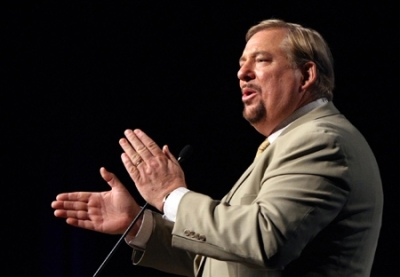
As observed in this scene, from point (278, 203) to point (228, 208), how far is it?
5.5 inches

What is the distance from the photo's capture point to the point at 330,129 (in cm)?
192

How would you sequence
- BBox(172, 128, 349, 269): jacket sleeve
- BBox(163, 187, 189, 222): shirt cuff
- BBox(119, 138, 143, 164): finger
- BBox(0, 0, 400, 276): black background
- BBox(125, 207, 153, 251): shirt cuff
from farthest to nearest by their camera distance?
1. BBox(0, 0, 400, 276): black background
2. BBox(125, 207, 153, 251): shirt cuff
3. BBox(119, 138, 143, 164): finger
4. BBox(163, 187, 189, 222): shirt cuff
5. BBox(172, 128, 349, 269): jacket sleeve

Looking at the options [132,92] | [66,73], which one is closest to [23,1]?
[66,73]

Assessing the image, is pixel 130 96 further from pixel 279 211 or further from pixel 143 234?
pixel 279 211

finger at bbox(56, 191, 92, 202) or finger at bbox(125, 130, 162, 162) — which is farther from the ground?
finger at bbox(125, 130, 162, 162)

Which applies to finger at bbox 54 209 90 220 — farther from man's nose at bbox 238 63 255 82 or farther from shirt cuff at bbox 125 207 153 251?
man's nose at bbox 238 63 255 82

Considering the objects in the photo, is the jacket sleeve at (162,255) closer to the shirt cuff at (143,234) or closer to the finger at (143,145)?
the shirt cuff at (143,234)

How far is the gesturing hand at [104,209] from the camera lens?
2258 mm

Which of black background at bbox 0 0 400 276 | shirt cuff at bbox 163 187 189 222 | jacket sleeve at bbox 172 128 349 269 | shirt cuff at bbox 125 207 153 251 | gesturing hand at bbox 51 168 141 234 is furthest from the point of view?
black background at bbox 0 0 400 276

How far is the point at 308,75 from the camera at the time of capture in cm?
229

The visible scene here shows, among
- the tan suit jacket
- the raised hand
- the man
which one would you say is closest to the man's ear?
the man

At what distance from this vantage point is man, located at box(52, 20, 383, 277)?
1.75m

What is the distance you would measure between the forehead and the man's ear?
102 mm

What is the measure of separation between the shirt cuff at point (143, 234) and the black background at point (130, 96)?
146cm
